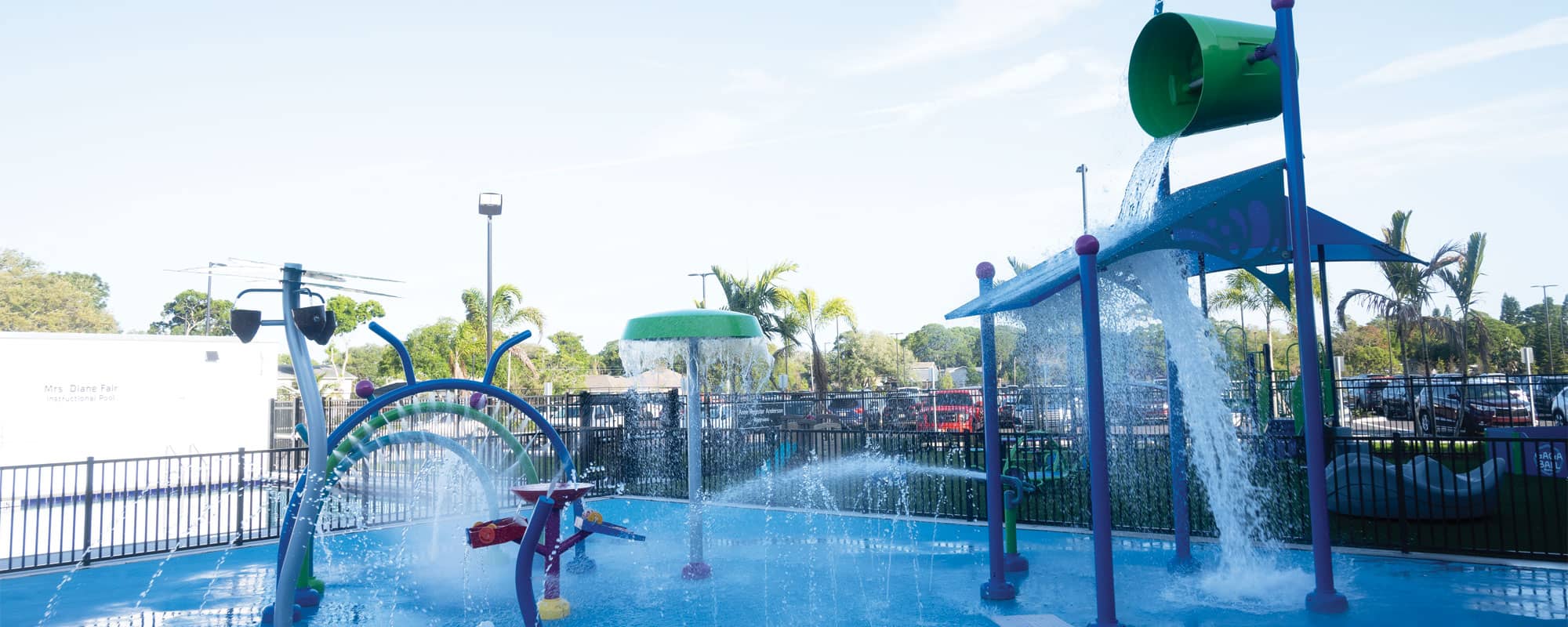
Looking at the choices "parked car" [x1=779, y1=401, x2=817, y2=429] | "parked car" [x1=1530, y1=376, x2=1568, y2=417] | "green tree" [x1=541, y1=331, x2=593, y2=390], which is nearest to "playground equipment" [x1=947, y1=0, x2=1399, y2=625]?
"parked car" [x1=779, y1=401, x2=817, y2=429]

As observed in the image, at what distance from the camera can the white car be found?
21969 mm

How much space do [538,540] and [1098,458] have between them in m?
4.17

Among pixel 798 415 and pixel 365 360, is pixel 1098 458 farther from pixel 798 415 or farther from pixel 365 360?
pixel 365 360

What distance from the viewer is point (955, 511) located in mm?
12812

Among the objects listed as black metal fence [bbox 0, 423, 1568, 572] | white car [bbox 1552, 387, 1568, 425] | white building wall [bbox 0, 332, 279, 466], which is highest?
white building wall [bbox 0, 332, 279, 466]

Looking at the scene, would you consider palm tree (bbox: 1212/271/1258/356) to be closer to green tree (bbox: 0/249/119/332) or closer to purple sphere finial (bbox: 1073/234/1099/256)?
purple sphere finial (bbox: 1073/234/1099/256)

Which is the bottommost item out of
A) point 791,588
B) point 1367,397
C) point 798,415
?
point 791,588

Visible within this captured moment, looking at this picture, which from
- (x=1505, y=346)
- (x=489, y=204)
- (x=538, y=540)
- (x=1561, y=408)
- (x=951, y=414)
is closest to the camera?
(x=538, y=540)

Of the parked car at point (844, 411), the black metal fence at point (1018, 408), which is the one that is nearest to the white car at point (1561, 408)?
the black metal fence at point (1018, 408)

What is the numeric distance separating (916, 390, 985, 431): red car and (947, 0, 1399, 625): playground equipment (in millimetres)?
13537

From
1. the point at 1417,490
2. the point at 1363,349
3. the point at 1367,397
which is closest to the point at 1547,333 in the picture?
the point at 1363,349

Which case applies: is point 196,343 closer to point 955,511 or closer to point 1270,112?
point 955,511

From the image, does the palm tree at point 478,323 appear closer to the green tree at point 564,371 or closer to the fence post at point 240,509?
the green tree at point 564,371

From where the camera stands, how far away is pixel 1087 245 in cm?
A: 666
